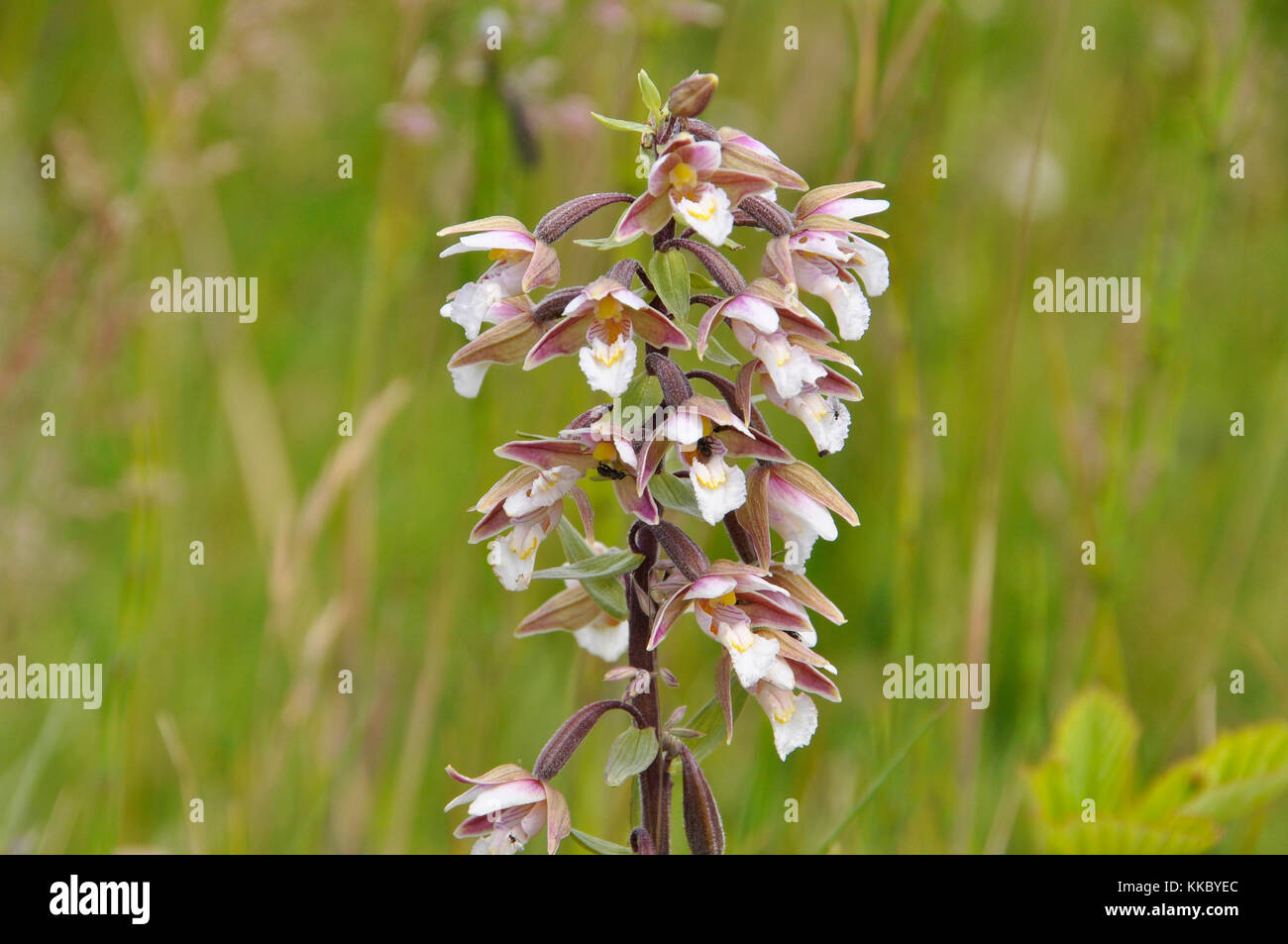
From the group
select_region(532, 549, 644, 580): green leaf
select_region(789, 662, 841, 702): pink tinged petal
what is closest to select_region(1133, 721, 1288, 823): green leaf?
select_region(789, 662, 841, 702): pink tinged petal

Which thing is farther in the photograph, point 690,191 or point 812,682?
point 812,682

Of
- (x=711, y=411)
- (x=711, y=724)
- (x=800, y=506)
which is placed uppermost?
(x=711, y=411)

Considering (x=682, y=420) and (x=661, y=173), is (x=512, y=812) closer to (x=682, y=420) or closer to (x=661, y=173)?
(x=682, y=420)

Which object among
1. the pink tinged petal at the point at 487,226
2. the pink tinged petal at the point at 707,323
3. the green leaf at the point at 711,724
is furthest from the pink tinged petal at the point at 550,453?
the green leaf at the point at 711,724

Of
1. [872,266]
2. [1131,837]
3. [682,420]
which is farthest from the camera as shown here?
[1131,837]

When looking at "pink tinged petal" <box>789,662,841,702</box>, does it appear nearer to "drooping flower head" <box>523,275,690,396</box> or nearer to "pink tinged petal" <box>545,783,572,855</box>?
"pink tinged petal" <box>545,783,572,855</box>

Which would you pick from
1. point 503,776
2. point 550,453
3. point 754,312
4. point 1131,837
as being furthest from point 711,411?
point 1131,837

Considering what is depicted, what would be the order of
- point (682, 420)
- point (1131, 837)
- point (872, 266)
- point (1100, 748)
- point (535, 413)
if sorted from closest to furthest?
point (682, 420)
point (872, 266)
point (1131, 837)
point (1100, 748)
point (535, 413)

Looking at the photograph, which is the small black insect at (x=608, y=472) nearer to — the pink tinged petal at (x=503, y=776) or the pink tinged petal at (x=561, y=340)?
the pink tinged petal at (x=561, y=340)
